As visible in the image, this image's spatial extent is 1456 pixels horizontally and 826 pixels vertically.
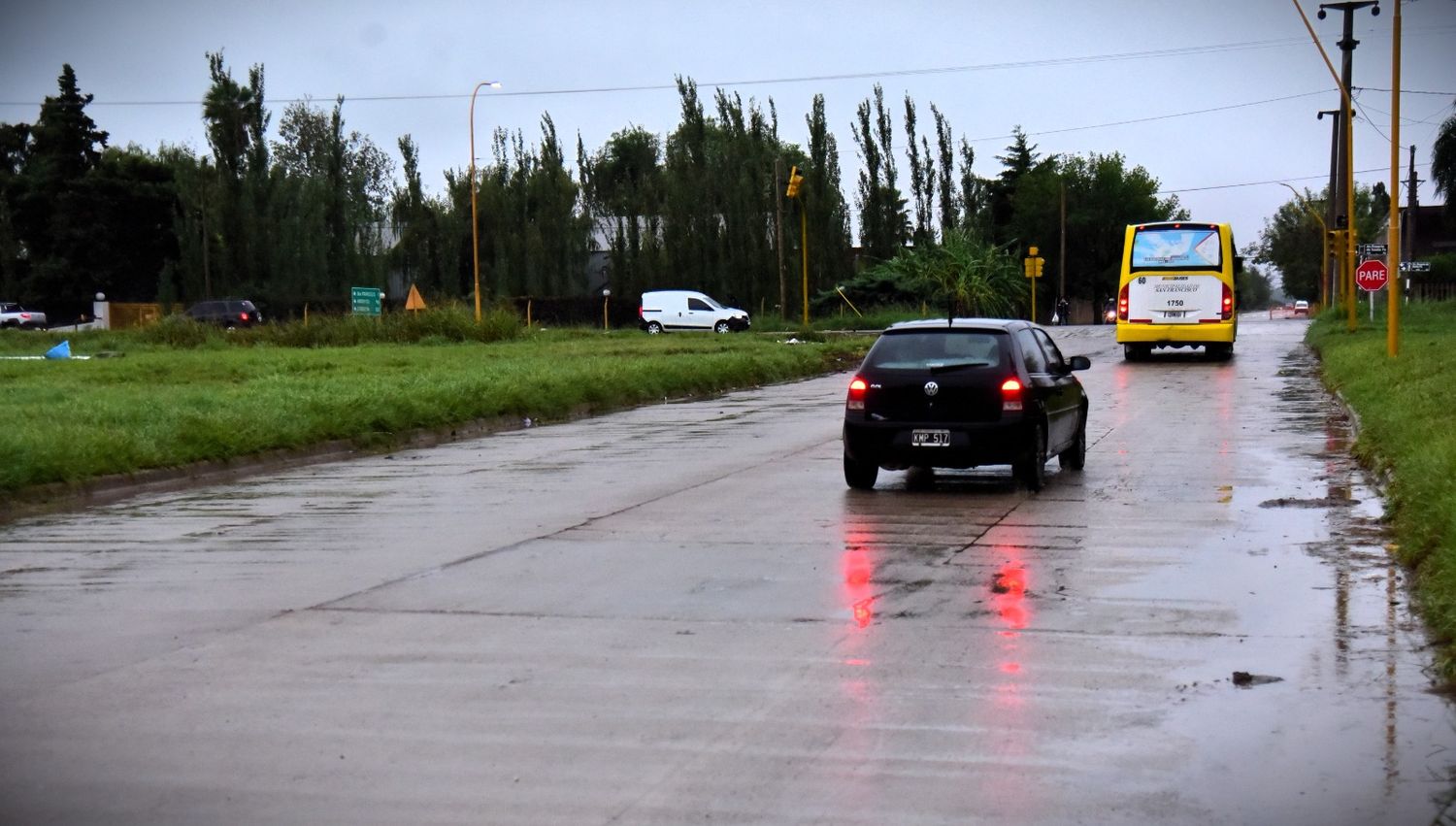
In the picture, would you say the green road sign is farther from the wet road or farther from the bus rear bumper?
the wet road

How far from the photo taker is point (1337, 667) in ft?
24.3

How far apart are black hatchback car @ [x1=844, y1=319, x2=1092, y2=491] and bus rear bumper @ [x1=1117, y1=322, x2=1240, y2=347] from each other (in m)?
24.5

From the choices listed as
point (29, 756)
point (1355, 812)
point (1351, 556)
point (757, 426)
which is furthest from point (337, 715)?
point (757, 426)

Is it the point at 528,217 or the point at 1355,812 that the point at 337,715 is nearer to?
the point at 1355,812

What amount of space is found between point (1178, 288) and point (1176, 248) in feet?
3.67

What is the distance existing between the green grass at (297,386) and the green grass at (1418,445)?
1152 centimetres

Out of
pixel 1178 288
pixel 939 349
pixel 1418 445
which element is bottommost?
pixel 1418 445

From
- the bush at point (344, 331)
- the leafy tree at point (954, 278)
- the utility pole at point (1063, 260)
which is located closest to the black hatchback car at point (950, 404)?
the bush at point (344, 331)

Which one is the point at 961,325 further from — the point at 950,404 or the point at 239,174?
the point at 239,174

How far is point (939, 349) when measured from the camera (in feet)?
47.8

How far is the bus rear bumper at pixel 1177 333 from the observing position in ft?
125

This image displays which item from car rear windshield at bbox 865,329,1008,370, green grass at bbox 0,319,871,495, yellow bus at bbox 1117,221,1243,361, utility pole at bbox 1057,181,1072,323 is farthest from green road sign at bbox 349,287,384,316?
utility pole at bbox 1057,181,1072,323

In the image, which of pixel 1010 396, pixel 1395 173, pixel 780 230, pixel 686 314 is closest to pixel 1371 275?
pixel 1395 173

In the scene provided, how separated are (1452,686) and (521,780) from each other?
4.06 m
